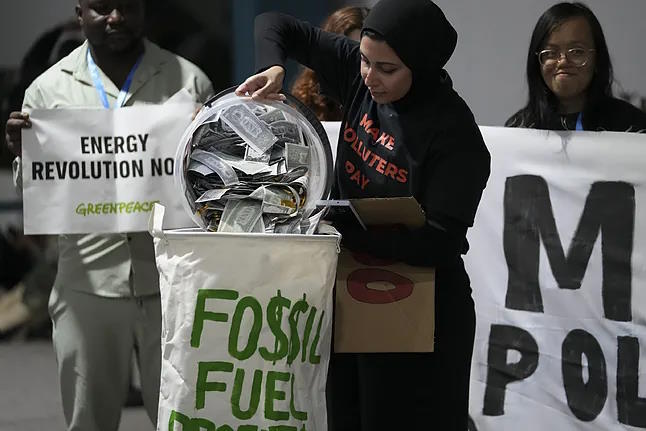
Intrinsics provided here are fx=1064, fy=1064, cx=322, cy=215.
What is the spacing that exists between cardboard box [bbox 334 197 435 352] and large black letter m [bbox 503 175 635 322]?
44.4 inches

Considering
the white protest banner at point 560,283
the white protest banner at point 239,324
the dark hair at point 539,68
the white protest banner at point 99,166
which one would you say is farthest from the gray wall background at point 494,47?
the white protest banner at point 239,324

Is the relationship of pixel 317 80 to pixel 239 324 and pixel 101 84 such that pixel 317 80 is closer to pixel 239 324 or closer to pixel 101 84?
pixel 101 84

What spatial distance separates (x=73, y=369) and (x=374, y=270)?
139 cm

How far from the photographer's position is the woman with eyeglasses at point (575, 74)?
3.37 m

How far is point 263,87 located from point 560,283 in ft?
4.89

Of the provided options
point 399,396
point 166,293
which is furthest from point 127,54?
point 399,396

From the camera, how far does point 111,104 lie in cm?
352

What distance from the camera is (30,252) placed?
23.8 ft

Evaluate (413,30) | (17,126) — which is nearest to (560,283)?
(413,30)

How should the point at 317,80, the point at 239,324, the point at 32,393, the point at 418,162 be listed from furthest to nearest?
the point at 32,393 → the point at 317,80 → the point at 418,162 → the point at 239,324

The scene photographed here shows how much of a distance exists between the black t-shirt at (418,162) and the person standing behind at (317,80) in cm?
93

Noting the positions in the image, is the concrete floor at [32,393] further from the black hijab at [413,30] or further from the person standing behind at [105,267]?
the black hijab at [413,30]

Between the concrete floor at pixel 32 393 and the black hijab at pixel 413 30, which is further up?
the black hijab at pixel 413 30

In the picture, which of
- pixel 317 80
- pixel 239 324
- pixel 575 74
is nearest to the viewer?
pixel 239 324
